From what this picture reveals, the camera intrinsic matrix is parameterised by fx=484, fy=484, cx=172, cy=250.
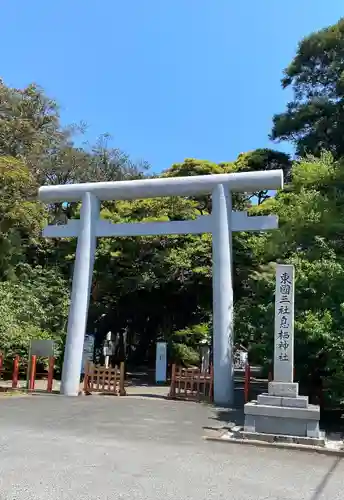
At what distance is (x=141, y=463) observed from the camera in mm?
6266

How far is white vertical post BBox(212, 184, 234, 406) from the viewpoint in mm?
12352

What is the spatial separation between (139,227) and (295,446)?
317 inches

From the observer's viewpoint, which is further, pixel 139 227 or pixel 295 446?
pixel 139 227

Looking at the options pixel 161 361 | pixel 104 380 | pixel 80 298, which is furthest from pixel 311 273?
pixel 161 361

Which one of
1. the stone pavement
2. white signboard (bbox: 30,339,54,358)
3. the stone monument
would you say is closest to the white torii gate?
white signboard (bbox: 30,339,54,358)

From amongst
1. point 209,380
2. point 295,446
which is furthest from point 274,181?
point 295,446

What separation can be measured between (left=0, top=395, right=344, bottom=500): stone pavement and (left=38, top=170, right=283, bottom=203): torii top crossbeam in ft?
20.4

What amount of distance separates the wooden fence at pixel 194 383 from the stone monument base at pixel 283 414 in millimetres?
4747

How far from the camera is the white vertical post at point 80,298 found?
13344 millimetres

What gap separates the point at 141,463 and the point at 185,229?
827 cm

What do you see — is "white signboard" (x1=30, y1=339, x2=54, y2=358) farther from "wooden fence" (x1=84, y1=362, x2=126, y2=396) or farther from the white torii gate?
"wooden fence" (x1=84, y1=362, x2=126, y2=396)

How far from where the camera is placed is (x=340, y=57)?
2503 centimetres

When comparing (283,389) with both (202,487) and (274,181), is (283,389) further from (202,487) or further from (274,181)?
(274,181)

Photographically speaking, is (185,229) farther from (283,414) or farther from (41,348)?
(283,414)
